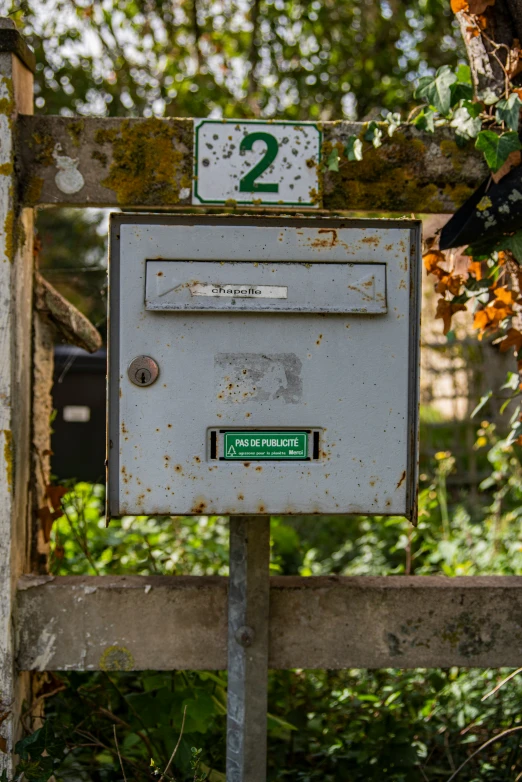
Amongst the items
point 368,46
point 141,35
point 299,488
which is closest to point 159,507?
point 299,488

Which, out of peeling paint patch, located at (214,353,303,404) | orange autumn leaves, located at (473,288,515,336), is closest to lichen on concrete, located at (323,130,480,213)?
orange autumn leaves, located at (473,288,515,336)

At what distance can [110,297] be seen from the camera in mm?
1756

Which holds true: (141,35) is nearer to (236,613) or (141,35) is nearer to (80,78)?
(80,78)

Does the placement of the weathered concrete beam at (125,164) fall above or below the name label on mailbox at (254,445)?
above

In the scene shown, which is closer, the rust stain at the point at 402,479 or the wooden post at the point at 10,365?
the rust stain at the point at 402,479

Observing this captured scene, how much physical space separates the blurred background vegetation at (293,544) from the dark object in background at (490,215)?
1.30ft

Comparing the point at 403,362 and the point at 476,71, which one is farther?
the point at 476,71

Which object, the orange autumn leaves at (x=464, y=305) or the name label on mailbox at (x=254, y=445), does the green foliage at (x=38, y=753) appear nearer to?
the name label on mailbox at (x=254, y=445)

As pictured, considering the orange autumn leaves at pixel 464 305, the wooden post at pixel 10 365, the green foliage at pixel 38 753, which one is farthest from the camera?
the orange autumn leaves at pixel 464 305

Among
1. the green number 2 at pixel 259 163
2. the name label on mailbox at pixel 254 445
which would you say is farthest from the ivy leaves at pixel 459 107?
the name label on mailbox at pixel 254 445

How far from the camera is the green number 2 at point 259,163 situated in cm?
209

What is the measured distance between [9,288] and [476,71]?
57.3 inches

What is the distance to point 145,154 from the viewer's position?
2.10 m

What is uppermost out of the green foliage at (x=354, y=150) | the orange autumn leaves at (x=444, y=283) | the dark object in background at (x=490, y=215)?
the green foliage at (x=354, y=150)
